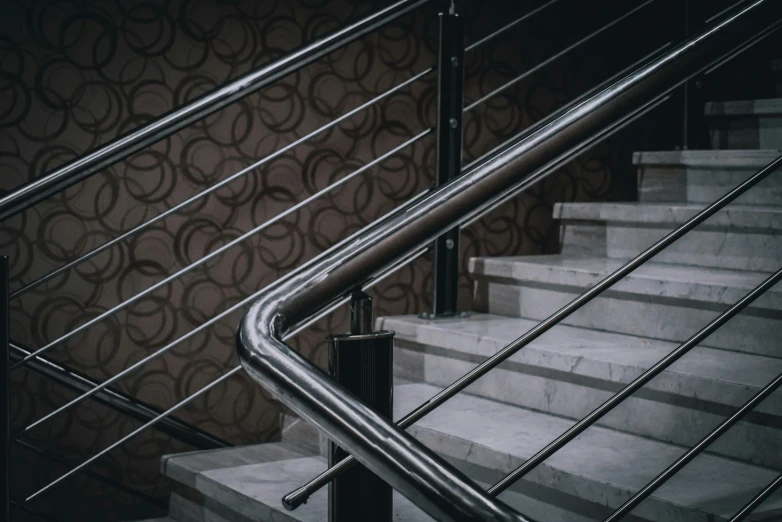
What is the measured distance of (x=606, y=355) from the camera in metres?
2.02

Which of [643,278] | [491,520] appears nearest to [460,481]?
[491,520]

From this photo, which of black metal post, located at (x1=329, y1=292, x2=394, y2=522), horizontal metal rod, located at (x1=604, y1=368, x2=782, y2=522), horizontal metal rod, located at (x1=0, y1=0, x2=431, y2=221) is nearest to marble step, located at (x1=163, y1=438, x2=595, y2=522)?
horizontal metal rod, located at (x1=604, y1=368, x2=782, y2=522)

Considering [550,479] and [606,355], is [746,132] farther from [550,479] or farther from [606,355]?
[550,479]

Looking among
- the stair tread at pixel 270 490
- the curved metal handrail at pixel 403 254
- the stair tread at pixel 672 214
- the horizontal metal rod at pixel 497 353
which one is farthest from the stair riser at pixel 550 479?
the stair tread at pixel 672 214

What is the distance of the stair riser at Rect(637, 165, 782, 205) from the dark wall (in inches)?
37.7

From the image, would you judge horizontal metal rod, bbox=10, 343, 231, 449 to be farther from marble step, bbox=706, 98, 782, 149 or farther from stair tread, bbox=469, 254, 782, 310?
marble step, bbox=706, 98, 782, 149

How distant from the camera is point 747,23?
52.3 inches

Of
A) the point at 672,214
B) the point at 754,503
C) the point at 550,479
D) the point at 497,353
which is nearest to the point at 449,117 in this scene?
the point at 672,214

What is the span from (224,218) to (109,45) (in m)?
0.70

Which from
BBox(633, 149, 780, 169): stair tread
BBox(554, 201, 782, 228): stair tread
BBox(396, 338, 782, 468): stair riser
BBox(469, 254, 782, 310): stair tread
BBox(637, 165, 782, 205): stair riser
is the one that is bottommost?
BBox(396, 338, 782, 468): stair riser

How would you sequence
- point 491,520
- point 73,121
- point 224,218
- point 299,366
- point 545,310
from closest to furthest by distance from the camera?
point 491,520
point 299,366
point 545,310
point 73,121
point 224,218

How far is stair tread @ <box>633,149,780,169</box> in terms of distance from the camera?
96.8 inches

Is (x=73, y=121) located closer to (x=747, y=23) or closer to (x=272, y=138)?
(x=272, y=138)

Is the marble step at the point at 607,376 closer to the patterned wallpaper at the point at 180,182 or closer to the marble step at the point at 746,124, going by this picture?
the patterned wallpaper at the point at 180,182
